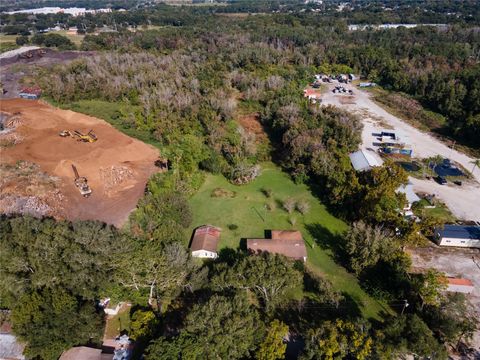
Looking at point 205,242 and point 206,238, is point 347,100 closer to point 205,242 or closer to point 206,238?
point 206,238

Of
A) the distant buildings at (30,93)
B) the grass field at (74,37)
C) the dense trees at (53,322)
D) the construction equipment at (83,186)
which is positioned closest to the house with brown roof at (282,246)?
the dense trees at (53,322)

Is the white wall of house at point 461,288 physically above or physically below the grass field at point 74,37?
below

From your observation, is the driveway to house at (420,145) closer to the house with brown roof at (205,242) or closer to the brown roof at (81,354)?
the house with brown roof at (205,242)

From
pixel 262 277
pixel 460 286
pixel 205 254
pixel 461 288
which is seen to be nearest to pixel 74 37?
pixel 205 254

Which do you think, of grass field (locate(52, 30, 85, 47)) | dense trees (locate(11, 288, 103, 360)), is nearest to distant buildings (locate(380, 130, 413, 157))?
dense trees (locate(11, 288, 103, 360))

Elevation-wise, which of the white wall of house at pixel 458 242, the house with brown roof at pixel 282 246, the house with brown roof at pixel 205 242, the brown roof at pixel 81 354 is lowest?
the house with brown roof at pixel 205 242

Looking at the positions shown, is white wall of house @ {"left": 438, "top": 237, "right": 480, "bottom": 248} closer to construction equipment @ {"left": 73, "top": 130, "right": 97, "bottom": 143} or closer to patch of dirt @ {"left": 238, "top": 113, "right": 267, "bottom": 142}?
patch of dirt @ {"left": 238, "top": 113, "right": 267, "bottom": 142}

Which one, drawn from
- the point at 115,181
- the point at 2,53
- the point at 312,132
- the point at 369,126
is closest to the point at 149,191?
the point at 115,181
